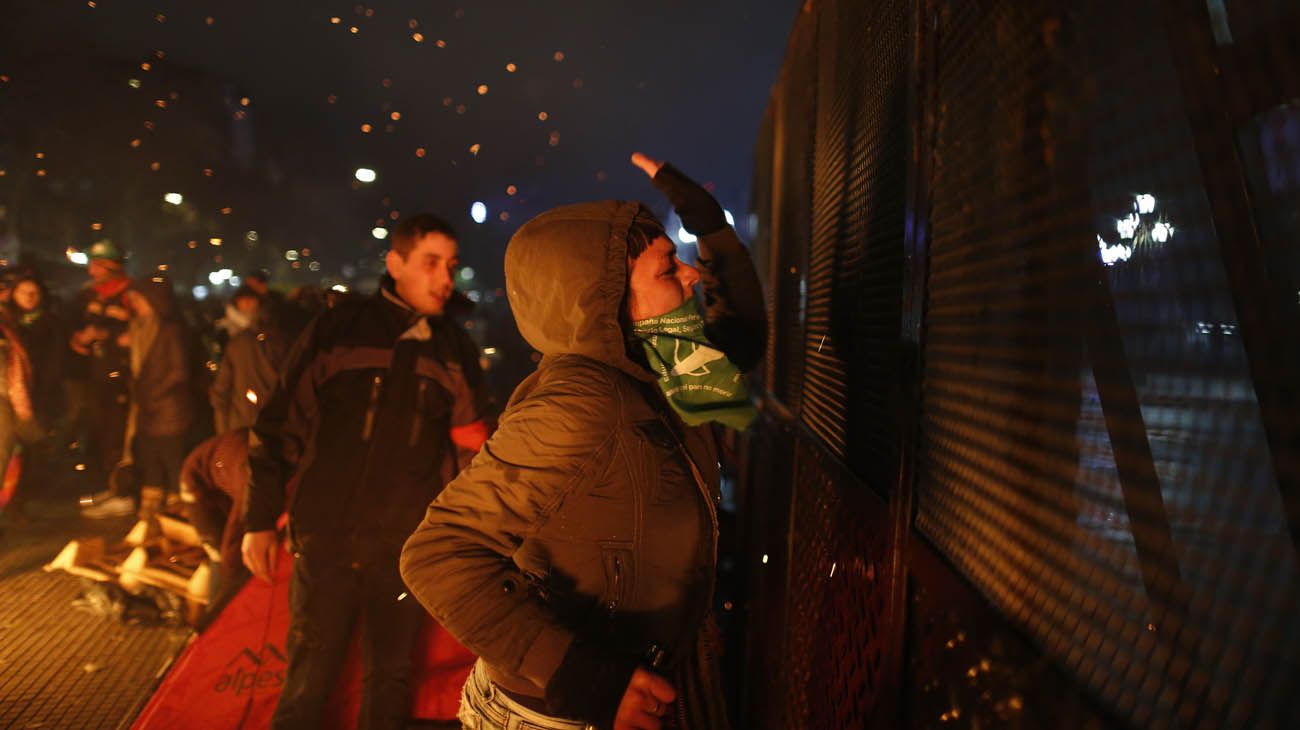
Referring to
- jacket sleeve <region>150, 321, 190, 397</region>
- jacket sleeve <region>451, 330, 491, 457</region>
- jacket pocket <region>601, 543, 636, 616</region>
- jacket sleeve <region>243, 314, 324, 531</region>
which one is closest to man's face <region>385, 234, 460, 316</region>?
jacket sleeve <region>451, 330, 491, 457</region>

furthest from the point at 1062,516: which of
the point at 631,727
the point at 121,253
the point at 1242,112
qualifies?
the point at 121,253

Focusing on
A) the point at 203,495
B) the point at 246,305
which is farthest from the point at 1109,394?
the point at 246,305

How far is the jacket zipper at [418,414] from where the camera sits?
3.29 meters

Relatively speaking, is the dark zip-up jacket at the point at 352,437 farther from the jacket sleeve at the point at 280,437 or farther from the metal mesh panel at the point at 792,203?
the metal mesh panel at the point at 792,203

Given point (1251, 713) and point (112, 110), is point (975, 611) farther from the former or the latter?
point (112, 110)

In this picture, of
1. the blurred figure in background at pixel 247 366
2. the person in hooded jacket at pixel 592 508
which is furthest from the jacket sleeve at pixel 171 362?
the person in hooded jacket at pixel 592 508

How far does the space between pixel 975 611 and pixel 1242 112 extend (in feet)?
2.75

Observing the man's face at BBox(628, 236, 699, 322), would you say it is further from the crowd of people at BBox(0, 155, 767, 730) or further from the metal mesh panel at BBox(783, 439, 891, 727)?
the metal mesh panel at BBox(783, 439, 891, 727)

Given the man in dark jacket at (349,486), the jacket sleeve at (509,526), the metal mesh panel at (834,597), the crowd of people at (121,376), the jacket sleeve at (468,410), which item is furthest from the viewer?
the crowd of people at (121,376)

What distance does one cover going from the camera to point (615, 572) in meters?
1.71

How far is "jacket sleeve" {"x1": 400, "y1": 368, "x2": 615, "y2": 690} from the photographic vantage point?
156cm

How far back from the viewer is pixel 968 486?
125 cm

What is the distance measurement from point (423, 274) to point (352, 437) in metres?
0.95

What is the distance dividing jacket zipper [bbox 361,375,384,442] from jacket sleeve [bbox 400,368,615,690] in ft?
5.72
